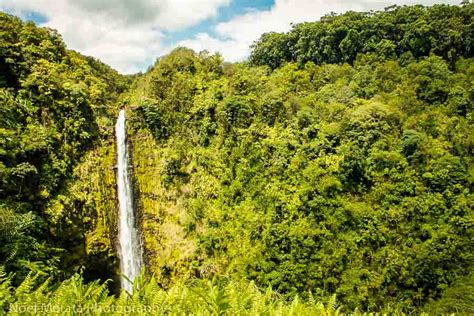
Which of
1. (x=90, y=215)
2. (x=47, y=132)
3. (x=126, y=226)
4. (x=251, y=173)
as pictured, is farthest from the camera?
(x=251, y=173)

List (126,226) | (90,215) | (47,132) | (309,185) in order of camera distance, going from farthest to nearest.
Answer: (126,226) → (309,185) → (90,215) → (47,132)

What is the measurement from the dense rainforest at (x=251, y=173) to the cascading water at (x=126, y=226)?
47 centimetres

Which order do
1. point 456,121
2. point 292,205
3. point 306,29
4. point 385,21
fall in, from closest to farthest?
1. point 292,205
2. point 456,121
3. point 385,21
4. point 306,29

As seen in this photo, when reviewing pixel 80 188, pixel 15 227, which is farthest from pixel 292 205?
pixel 15 227

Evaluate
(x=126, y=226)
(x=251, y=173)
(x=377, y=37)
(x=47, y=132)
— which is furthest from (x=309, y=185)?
(x=377, y=37)

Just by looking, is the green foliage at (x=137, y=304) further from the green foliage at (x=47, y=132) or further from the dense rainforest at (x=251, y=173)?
the green foliage at (x=47, y=132)

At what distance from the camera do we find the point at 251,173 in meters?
19.7

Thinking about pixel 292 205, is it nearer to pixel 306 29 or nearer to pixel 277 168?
pixel 277 168

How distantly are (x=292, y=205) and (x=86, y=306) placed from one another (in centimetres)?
1644

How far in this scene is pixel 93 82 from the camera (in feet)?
69.9

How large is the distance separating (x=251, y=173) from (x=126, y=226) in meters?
7.38

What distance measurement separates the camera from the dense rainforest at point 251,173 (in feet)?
55.3

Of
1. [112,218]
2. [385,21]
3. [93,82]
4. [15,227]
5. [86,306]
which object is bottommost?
[112,218]

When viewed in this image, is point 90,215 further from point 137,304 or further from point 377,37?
point 377,37
